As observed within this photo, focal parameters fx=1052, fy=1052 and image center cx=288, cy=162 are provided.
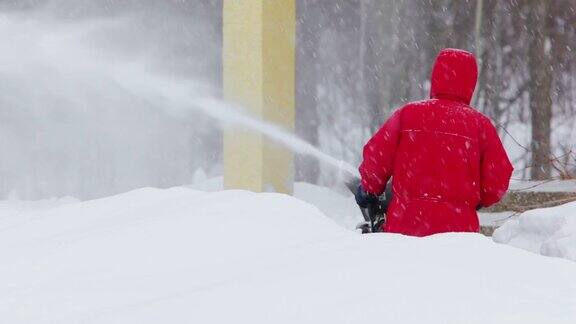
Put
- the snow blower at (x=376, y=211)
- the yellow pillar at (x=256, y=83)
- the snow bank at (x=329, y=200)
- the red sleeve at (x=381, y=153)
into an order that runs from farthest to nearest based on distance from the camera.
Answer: the snow bank at (x=329, y=200)
the yellow pillar at (x=256, y=83)
the snow blower at (x=376, y=211)
the red sleeve at (x=381, y=153)

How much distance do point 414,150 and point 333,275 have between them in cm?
202

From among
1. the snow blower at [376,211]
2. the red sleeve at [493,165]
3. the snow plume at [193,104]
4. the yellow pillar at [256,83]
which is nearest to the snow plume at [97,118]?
the snow plume at [193,104]

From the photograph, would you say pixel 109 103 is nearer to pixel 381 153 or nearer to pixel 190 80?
pixel 190 80

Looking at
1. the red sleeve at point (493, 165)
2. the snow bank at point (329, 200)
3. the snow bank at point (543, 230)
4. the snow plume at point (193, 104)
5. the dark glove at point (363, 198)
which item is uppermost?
the red sleeve at point (493, 165)

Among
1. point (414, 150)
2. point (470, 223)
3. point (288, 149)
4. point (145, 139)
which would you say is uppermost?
point (414, 150)

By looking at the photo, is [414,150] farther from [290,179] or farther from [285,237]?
[290,179]

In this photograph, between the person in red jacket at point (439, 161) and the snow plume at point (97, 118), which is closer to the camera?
the person in red jacket at point (439, 161)

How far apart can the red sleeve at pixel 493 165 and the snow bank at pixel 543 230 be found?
112cm

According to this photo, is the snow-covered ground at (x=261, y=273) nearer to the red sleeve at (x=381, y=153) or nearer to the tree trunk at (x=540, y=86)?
the red sleeve at (x=381, y=153)

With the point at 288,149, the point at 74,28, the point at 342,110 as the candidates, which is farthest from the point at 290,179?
the point at 74,28

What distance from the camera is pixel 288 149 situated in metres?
8.64

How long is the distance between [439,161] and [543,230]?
196 cm

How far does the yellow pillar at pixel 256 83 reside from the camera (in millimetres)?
8195

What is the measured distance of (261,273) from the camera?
2.14 m
